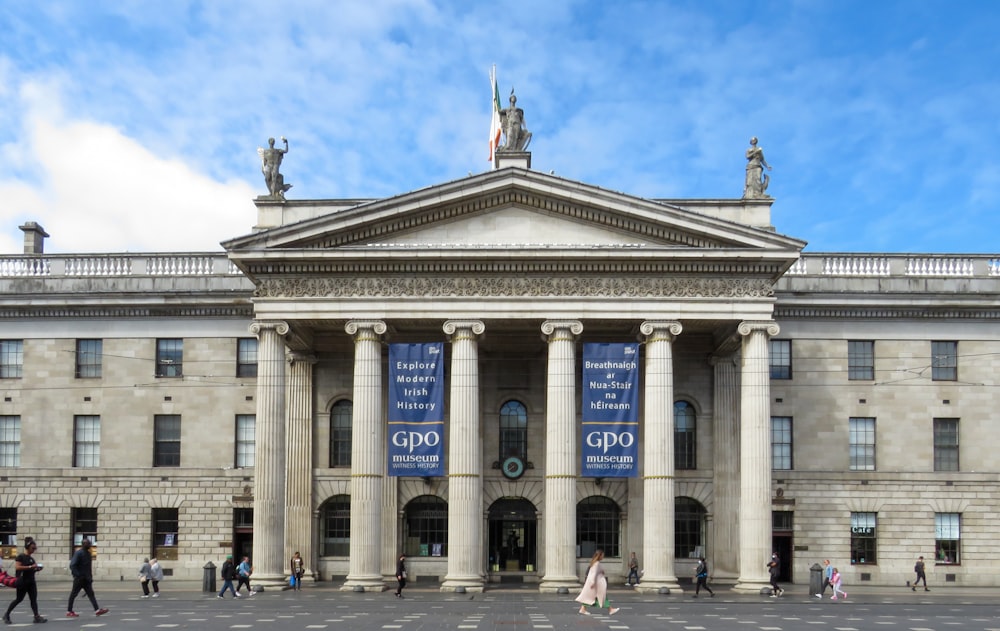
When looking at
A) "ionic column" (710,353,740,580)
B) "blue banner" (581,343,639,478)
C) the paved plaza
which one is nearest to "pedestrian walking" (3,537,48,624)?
the paved plaza

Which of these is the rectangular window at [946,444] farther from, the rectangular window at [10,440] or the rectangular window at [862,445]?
the rectangular window at [10,440]

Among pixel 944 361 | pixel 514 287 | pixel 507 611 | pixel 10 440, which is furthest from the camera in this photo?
pixel 10 440

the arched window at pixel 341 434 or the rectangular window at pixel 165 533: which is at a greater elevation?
the arched window at pixel 341 434

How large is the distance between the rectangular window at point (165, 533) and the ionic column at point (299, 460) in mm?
6169

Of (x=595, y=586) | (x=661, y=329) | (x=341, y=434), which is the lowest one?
(x=595, y=586)

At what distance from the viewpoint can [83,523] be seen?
5112 cm

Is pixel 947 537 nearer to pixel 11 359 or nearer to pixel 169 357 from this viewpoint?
pixel 169 357

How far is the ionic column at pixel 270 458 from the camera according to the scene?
43.1 meters

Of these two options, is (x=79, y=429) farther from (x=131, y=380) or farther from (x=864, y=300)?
(x=864, y=300)

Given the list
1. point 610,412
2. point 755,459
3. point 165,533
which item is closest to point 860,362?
point 755,459

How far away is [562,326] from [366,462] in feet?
29.8

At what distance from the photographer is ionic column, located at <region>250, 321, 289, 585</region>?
141ft

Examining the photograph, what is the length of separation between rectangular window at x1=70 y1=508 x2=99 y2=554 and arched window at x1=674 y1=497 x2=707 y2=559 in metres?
25.8

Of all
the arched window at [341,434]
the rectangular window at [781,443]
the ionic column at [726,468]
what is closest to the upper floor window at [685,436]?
the ionic column at [726,468]
